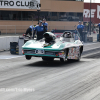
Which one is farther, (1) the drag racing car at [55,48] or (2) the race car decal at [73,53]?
(2) the race car decal at [73,53]

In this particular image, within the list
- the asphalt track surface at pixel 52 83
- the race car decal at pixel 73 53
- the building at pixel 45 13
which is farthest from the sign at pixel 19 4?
the asphalt track surface at pixel 52 83

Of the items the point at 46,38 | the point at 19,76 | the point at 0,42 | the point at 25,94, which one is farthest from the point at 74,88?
the point at 0,42

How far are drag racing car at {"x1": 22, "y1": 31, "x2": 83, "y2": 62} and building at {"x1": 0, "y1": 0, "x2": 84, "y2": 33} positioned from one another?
29.4 metres

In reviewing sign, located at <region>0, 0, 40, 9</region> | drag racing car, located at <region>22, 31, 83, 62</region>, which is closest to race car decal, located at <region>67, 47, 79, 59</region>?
drag racing car, located at <region>22, 31, 83, 62</region>

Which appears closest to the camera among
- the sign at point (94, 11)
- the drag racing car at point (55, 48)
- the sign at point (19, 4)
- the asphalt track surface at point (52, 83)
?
the asphalt track surface at point (52, 83)

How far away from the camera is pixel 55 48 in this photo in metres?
11.7

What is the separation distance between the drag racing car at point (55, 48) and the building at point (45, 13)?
1158 inches

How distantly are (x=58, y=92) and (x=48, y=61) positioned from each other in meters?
6.28

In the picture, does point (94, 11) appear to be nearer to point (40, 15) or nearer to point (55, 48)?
point (40, 15)

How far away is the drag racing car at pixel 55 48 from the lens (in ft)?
38.2

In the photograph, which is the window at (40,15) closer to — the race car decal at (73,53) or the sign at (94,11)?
the sign at (94,11)

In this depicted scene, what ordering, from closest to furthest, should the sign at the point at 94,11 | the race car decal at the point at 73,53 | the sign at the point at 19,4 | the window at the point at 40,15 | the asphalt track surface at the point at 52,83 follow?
1. the asphalt track surface at the point at 52,83
2. the race car decal at the point at 73,53
3. the sign at the point at 19,4
4. the window at the point at 40,15
5. the sign at the point at 94,11

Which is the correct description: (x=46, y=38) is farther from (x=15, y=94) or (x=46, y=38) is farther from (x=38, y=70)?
(x=15, y=94)

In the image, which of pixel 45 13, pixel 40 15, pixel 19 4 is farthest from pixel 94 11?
pixel 19 4
